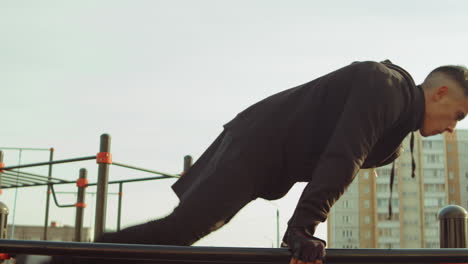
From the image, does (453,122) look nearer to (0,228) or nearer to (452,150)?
(0,228)

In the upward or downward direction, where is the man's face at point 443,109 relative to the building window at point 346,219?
downward

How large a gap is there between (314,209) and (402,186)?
39801 millimetres

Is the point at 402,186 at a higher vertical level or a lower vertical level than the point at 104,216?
higher

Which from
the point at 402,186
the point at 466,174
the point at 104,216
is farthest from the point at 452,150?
the point at 104,216

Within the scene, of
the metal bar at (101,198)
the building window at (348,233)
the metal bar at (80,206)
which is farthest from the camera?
the building window at (348,233)

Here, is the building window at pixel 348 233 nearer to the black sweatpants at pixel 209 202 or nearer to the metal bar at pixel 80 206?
the metal bar at pixel 80 206

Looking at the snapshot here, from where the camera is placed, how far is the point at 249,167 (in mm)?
1477

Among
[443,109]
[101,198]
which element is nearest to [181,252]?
[443,109]

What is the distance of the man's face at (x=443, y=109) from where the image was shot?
1.53 m

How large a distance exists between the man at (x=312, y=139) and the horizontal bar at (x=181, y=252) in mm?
91

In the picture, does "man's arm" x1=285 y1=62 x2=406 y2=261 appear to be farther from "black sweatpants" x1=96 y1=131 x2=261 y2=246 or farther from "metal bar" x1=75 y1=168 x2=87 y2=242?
"metal bar" x1=75 y1=168 x2=87 y2=242

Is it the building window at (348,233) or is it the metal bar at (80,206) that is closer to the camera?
the metal bar at (80,206)

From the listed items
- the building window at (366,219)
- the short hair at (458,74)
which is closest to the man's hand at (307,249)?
the short hair at (458,74)

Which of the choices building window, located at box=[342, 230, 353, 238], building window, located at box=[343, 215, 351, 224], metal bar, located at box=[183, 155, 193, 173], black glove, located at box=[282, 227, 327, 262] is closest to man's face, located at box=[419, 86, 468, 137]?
black glove, located at box=[282, 227, 327, 262]
